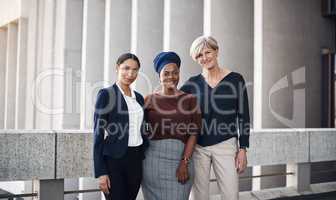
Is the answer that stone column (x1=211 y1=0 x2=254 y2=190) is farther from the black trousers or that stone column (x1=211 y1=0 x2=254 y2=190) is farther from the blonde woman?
the black trousers

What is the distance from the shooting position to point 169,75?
320 cm

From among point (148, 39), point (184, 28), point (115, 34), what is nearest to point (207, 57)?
point (184, 28)

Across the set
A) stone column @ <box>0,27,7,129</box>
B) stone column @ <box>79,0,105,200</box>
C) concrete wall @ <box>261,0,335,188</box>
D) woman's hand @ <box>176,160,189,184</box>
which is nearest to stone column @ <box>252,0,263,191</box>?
concrete wall @ <box>261,0,335,188</box>

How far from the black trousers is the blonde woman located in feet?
1.91

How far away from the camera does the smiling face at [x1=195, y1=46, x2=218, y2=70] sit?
333 centimetres

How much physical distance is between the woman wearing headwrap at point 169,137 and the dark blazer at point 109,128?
0.75 feet

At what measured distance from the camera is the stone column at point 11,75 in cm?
3431

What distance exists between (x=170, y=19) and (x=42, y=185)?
8710 millimetres

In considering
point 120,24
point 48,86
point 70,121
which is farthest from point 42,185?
point 48,86

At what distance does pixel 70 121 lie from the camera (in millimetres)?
22641

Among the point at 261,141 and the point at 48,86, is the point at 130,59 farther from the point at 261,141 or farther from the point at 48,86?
the point at 48,86

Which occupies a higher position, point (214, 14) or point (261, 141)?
point (214, 14)

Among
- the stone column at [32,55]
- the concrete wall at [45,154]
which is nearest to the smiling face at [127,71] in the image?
the concrete wall at [45,154]

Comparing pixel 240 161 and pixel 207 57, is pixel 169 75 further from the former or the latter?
pixel 240 161
